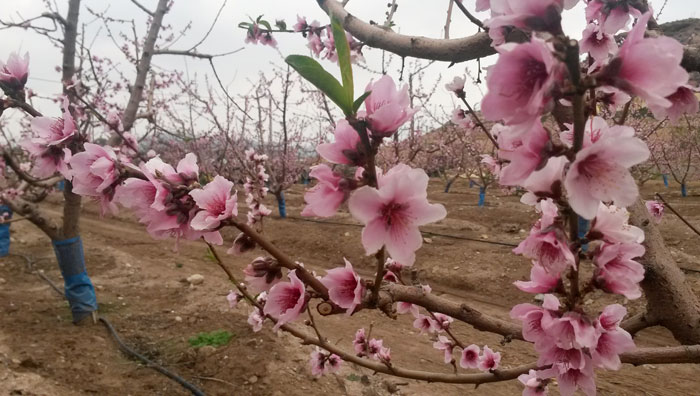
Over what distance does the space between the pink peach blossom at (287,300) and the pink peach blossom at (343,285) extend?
2.4 inches

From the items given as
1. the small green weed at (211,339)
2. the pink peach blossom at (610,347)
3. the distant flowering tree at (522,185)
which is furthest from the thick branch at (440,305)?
the small green weed at (211,339)

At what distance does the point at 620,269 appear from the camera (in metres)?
0.76

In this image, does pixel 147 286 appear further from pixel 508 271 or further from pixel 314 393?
pixel 508 271

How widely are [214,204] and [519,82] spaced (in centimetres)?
55

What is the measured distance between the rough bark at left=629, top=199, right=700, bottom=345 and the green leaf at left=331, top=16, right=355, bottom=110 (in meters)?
1.04

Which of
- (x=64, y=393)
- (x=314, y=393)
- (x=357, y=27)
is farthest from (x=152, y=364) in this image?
(x=357, y=27)

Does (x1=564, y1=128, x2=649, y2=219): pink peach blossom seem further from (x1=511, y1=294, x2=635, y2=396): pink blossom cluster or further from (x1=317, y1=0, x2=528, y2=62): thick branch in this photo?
(x1=317, y1=0, x2=528, y2=62): thick branch

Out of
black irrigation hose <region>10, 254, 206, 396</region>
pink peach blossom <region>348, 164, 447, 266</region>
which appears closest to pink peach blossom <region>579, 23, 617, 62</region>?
pink peach blossom <region>348, 164, 447, 266</region>

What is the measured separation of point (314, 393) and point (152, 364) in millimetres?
1333

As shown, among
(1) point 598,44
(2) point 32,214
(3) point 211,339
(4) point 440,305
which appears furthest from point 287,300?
(2) point 32,214

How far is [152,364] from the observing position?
11.2 ft

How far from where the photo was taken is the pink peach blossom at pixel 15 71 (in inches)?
48.1

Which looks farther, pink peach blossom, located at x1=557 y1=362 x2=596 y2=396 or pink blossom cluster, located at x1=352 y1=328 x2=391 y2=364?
pink blossom cluster, located at x1=352 y1=328 x2=391 y2=364

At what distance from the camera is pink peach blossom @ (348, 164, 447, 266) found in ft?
2.04
